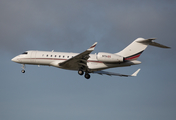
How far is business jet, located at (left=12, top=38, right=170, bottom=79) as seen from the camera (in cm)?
2855

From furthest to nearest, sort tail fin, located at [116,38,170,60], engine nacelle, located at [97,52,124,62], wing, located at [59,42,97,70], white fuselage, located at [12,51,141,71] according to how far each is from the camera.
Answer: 1. white fuselage, located at [12,51,141,71]
2. tail fin, located at [116,38,170,60]
3. engine nacelle, located at [97,52,124,62]
4. wing, located at [59,42,97,70]

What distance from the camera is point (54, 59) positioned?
102ft

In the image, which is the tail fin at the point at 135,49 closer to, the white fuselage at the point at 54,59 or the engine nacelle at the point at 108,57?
the white fuselage at the point at 54,59

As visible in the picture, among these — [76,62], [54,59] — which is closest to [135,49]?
[76,62]

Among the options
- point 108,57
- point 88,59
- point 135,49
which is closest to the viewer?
point 108,57

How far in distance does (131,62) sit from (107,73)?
216 inches

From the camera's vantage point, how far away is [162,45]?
93.4 ft

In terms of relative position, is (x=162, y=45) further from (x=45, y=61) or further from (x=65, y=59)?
(x=45, y=61)

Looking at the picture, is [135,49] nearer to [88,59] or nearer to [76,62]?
[88,59]

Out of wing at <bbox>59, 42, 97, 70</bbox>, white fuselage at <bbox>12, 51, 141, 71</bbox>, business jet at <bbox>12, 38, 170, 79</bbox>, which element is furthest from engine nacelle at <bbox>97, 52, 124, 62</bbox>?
wing at <bbox>59, 42, 97, 70</bbox>

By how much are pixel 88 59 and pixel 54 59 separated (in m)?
4.04

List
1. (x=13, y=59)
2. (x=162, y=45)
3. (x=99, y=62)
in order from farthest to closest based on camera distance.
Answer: (x=13, y=59) < (x=99, y=62) < (x=162, y=45)

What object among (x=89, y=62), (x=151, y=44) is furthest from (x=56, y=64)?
(x=151, y=44)

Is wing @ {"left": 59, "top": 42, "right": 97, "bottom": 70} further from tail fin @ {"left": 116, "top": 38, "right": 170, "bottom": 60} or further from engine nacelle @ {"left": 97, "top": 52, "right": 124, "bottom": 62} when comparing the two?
tail fin @ {"left": 116, "top": 38, "right": 170, "bottom": 60}
